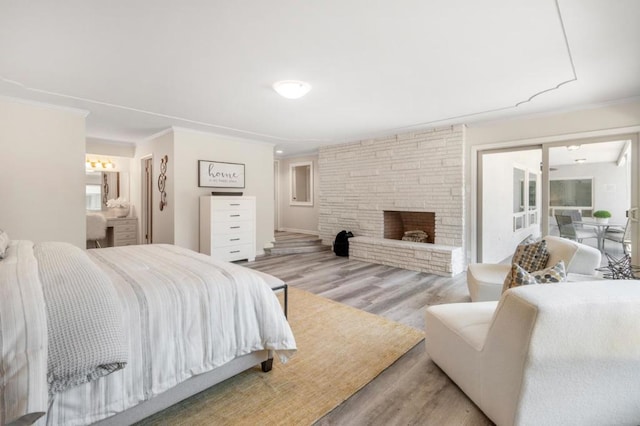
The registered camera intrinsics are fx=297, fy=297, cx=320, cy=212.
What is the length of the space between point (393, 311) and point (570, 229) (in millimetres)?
3149

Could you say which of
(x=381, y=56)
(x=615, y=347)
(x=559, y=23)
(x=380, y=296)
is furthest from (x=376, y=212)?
(x=615, y=347)

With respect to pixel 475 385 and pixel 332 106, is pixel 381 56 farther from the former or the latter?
pixel 475 385

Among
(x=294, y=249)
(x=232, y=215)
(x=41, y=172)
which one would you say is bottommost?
(x=294, y=249)

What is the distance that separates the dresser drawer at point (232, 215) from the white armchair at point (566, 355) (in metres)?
4.42

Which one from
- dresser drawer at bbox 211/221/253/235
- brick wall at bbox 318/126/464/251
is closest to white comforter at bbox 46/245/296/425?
dresser drawer at bbox 211/221/253/235

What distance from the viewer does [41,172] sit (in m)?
3.70

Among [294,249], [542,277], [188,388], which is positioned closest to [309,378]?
[188,388]

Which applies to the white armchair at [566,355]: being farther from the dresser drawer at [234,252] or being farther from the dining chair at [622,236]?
the dresser drawer at [234,252]

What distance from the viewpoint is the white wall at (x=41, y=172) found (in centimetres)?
349

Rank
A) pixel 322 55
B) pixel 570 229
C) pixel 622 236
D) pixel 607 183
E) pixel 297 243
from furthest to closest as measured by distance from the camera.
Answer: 1. pixel 297 243
2. pixel 570 229
3. pixel 607 183
4. pixel 622 236
5. pixel 322 55

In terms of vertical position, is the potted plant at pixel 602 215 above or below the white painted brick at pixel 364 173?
below

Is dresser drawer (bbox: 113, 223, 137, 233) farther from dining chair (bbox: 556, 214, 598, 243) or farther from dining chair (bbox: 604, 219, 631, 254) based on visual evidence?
dining chair (bbox: 604, 219, 631, 254)

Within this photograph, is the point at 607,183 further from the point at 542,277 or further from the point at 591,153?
the point at 542,277

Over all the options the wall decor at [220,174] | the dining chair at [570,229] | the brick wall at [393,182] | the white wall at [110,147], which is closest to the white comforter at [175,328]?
the wall decor at [220,174]
